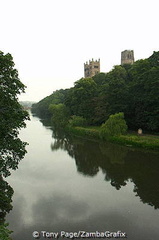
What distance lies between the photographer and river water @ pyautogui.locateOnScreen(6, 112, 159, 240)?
13.2 m

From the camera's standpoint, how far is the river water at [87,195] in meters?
13.2

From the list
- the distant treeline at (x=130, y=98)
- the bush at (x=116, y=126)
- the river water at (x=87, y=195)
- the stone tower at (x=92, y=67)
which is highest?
the stone tower at (x=92, y=67)

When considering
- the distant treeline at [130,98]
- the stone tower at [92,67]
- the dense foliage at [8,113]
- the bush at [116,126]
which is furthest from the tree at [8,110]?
the stone tower at [92,67]

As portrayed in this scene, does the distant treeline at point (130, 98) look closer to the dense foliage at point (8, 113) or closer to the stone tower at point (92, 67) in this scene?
the dense foliage at point (8, 113)

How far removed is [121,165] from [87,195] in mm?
9509

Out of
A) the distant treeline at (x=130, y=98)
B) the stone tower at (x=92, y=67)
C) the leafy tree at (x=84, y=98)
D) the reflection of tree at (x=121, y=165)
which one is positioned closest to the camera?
the reflection of tree at (x=121, y=165)

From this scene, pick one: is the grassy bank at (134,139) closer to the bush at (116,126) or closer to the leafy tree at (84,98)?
the bush at (116,126)

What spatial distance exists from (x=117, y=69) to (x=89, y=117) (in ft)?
48.7

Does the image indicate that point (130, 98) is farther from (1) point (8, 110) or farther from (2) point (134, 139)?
(1) point (8, 110)

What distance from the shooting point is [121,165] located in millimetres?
26125

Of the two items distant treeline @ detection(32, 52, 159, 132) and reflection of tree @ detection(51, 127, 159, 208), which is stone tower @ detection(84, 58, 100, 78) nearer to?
distant treeline @ detection(32, 52, 159, 132)

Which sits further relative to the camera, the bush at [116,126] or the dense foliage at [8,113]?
the bush at [116,126]

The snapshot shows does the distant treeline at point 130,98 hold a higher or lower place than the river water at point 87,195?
higher

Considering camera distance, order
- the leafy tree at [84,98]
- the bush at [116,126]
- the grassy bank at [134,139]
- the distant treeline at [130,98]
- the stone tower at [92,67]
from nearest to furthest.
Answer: the grassy bank at [134,139], the distant treeline at [130,98], the bush at [116,126], the leafy tree at [84,98], the stone tower at [92,67]
